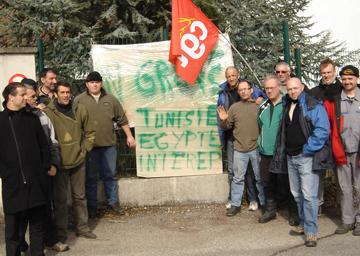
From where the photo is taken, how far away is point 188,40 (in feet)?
21.9

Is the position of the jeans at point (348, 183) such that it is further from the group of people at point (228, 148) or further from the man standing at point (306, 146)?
the man standing at point (306, 146)

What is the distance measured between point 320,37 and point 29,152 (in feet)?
33.1

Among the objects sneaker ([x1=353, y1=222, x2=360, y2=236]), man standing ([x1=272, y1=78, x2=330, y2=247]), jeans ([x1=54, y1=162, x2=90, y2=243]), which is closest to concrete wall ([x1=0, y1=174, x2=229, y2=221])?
jeans ([x1=54, y1=162, x2=90, y2=243])

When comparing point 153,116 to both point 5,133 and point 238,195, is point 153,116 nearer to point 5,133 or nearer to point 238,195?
point 238,195

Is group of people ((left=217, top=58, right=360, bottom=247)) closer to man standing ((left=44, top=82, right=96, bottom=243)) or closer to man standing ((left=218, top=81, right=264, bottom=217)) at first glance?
man standing ((left=218, top=81, right=264, bottom=217))

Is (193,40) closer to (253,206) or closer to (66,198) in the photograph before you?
(253,206)

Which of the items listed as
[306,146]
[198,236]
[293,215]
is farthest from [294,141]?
[198,236]

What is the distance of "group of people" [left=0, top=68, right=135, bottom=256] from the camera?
4.29 m

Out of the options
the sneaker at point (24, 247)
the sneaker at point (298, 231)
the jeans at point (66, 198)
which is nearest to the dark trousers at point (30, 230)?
the sneaker at point (24, 247)

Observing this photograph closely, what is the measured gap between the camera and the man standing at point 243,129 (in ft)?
19.5

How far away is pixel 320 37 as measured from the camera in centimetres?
1255

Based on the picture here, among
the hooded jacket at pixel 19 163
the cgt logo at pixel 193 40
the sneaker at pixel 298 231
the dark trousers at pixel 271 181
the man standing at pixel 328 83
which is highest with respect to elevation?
the cgt logo at pixel 193 40

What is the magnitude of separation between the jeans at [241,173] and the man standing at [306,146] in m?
0.91

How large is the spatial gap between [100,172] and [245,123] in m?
2.03
